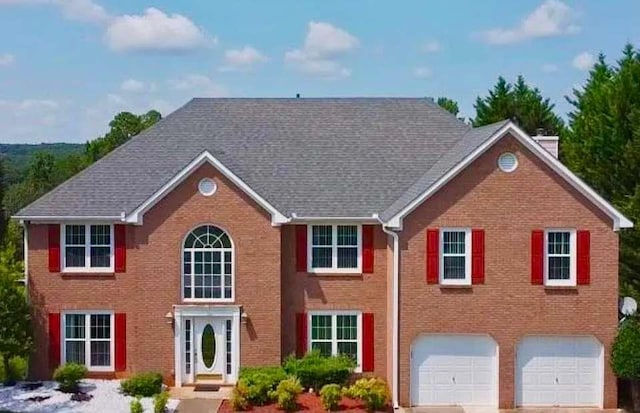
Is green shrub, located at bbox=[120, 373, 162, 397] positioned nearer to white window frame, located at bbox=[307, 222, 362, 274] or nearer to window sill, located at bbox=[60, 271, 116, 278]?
window sill, located at bbox=[60, 271, 116, 278]

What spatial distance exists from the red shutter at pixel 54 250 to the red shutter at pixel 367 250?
415 inches

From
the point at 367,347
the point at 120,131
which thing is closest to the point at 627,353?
the point at 367,347

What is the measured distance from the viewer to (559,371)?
26.7 metres

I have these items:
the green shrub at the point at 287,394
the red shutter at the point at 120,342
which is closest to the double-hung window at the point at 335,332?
the green shrub at the point at 287,394

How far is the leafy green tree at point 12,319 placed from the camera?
90.0 feet

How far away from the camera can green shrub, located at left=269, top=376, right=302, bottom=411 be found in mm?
25312

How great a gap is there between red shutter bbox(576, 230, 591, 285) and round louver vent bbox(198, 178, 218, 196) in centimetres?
1193

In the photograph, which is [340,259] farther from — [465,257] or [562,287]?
[562,287]

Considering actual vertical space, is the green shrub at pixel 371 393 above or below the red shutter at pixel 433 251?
below

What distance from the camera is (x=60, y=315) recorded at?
29.0 metres

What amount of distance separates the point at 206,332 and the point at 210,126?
8.47 m

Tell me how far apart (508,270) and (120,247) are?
13055mm

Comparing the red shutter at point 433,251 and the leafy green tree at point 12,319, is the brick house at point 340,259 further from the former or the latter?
the leafy green tree at point 12,319

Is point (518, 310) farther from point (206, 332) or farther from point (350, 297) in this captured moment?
point (206, 332)
